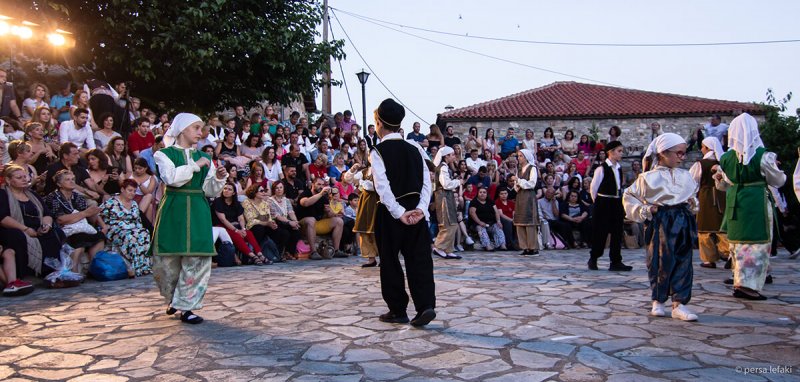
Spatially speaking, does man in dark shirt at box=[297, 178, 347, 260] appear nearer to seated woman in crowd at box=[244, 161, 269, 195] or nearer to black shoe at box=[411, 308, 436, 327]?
seated woman in crowd at box=[244, 161, 269, 195]

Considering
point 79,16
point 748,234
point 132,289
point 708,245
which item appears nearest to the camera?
point 748,234

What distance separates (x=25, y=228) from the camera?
753cm

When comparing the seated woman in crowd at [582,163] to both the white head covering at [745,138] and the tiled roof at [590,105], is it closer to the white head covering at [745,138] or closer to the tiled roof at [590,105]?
the tiled roof at [590,105]

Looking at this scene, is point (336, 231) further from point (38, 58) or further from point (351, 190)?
point (38, 58)

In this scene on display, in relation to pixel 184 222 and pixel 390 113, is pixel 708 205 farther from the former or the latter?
pixel 184 222

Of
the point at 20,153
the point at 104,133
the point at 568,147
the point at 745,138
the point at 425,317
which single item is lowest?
the point at 425,317

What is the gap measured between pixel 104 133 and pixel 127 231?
298 centimetres

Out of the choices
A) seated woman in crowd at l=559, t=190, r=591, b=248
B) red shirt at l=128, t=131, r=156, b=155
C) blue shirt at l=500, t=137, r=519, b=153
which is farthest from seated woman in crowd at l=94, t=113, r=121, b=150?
blue shirt at l=500, t=137, r=519, b=153

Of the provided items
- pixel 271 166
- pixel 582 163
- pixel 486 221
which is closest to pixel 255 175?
pixel 271 166

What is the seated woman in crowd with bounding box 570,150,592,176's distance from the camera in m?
18.0

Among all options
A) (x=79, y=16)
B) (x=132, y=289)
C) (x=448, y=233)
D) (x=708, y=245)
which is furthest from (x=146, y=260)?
(x=79, y=16)

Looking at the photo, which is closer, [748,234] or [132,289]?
[748,234]

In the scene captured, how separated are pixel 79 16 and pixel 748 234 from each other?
15393 millimetres

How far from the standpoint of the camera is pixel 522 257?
11375 millimetres
